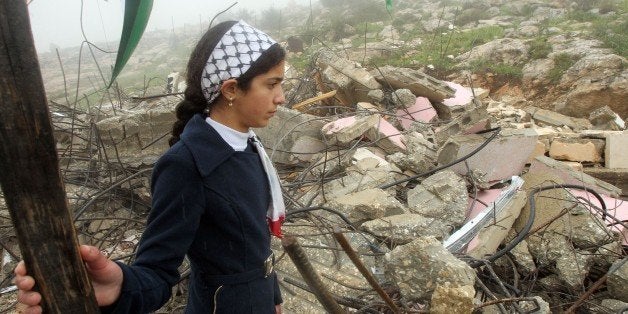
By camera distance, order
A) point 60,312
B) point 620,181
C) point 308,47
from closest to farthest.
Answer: point 60,312
point 620,181
point 308,47

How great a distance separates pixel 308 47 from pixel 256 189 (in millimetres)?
13278

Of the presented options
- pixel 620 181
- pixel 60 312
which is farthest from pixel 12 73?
pixel 620 181

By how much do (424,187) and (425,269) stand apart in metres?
1.57

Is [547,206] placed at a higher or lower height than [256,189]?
lower

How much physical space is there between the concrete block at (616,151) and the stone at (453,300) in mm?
3946

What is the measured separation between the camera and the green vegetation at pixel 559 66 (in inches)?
307

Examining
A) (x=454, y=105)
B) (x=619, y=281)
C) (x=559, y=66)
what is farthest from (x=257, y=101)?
(x=559, y=66)

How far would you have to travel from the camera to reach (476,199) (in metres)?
3.48

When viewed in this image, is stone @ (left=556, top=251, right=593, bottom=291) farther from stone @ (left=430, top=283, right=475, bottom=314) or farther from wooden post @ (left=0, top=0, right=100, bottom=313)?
wooden post @ (left=0, top=0, right=100, bottom=313)

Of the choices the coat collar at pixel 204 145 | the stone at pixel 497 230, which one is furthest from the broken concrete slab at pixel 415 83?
the coat collar at pixel 204 145

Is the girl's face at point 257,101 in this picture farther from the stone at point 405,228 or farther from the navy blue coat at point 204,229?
the stone at point 405,228

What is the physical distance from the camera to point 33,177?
0.66 meters

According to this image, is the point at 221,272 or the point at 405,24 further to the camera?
the point at 405,24

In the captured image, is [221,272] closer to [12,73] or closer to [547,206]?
[12,73]
